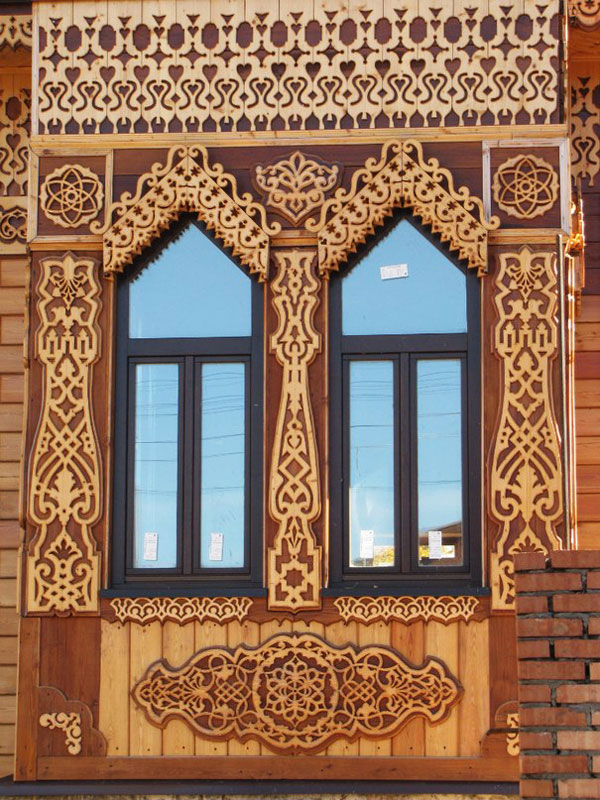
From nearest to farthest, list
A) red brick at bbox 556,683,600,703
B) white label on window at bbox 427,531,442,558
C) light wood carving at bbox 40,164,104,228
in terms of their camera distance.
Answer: red brick at bbox 556,683,600,703 < white label on window at bbox 427,531,442,558 < light wood carving at bbox 40,164,104,228

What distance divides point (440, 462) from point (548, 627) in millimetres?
3120

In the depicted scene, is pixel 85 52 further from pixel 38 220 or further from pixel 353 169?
pixel 353 169

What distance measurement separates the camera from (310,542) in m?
8.27

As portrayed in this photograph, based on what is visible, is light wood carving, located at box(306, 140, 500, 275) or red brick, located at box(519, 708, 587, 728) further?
light wood carving, located at box(306, 140, 500, 275)

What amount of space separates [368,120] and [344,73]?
32 cm

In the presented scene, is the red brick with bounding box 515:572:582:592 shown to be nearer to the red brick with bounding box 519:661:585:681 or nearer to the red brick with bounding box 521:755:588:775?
the red brick with bounding box 519:661:585:681

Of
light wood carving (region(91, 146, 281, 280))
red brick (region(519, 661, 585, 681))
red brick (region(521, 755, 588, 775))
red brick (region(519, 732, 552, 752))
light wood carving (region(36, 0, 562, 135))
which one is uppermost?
light wood carving (region(36, 0, 562, 135))

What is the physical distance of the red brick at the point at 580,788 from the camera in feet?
16.8

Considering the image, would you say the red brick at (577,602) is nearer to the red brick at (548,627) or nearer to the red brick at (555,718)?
the red brick at (548,627)

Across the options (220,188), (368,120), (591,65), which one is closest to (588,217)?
(591,65)

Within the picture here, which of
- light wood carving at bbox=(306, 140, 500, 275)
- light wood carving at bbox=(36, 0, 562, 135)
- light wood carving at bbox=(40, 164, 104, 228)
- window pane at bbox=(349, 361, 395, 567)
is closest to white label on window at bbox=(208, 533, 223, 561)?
window pane at bbox=(349, 361, 395, 567)

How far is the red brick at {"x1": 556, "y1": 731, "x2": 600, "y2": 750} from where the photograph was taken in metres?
5.18

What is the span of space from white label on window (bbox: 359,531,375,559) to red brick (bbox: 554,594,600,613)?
305 cm

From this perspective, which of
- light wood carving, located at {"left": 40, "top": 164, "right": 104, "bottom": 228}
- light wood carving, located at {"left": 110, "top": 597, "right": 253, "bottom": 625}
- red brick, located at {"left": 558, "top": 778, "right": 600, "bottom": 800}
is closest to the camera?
red brick, located at {"left": 558, "top": 778, "right": 600, "bottom": 800}
